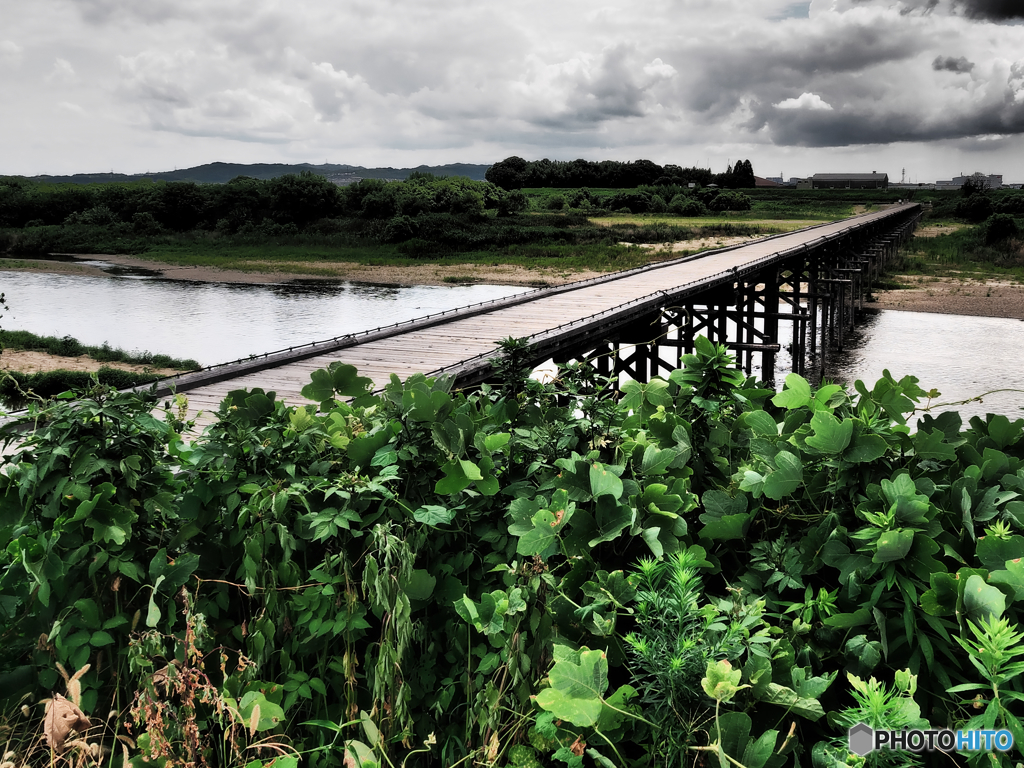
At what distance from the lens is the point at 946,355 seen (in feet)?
85.1

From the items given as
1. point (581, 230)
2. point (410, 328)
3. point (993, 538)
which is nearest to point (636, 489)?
point (993, 538)

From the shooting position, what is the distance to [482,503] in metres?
2.21

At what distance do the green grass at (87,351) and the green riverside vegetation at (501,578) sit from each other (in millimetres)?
24971

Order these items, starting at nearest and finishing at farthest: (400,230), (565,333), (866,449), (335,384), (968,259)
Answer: (866,449)
(335,384)
(565,333)
(968,259)
(400,230)

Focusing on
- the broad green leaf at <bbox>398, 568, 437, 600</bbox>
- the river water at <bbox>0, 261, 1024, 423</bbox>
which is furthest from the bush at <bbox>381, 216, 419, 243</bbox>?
the broad green leaf at <bbox>398, 568, 437, 600</bbox>

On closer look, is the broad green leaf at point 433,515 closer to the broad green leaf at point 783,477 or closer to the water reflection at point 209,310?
the broad green leaf at point 783,477

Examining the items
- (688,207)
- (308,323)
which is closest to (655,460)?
(308,323)

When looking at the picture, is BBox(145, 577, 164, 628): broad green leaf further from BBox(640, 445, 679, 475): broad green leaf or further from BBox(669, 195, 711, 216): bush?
BBox(669, 195, 711, 216): bush

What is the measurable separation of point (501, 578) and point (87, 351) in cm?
2951

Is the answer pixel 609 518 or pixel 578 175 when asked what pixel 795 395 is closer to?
pixel 609 518

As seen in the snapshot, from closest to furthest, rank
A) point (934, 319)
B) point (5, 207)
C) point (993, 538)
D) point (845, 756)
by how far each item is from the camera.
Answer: point (845, 756), point (993, 538), point (934, 319), point (5, 207)

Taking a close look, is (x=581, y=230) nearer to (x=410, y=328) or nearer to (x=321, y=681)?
(x=410, y=328)

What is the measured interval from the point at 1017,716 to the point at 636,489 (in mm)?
912

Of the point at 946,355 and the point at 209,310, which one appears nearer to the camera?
the point at 946,355
